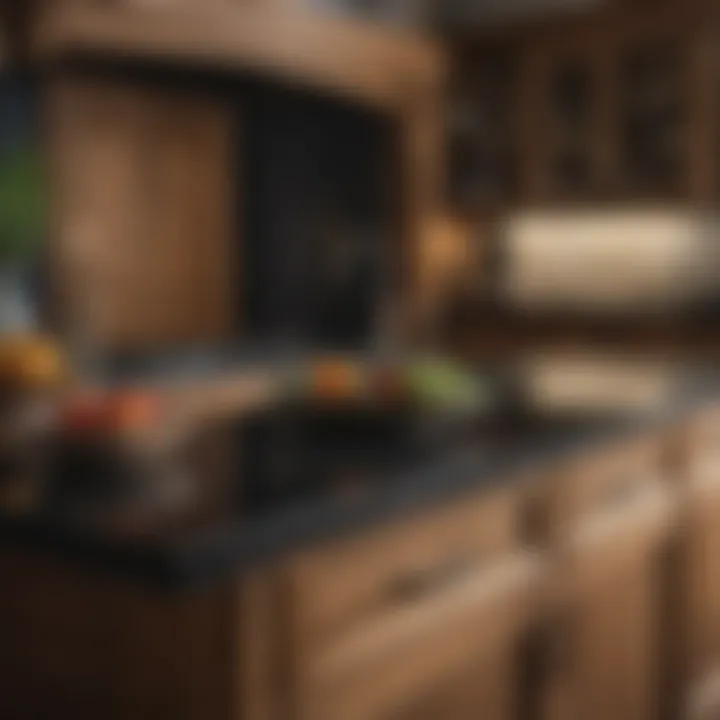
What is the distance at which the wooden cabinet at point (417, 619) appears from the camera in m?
1.19

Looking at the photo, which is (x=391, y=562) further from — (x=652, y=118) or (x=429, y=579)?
(x=652, y=118)

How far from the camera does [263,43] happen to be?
11.6 feet

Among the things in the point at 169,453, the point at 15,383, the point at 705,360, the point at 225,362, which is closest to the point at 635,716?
the point at 169,453

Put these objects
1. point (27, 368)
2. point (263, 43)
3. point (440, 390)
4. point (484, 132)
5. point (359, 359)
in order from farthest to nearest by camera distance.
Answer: point (484, 132)
point (263, 43)
point (359, 359)
point (440, 390)
point (27, 368)

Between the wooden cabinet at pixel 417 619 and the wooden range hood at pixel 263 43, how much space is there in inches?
83.4

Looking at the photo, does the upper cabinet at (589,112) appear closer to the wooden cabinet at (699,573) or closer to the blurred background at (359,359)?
the blurred background at (359,359)

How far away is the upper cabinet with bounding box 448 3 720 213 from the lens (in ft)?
13.0

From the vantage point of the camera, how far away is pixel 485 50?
446 cm

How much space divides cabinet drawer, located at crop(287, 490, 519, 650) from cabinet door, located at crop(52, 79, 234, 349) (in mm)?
2111

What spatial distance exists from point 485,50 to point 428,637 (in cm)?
348

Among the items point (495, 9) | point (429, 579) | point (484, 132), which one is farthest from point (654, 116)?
point (429, 579)

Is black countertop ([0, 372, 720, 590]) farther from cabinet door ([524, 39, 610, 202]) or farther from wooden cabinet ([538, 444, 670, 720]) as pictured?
cabinet door ([524, 39, 610, 202])

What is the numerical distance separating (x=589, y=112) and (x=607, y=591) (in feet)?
9.10

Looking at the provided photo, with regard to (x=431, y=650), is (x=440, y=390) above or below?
above
